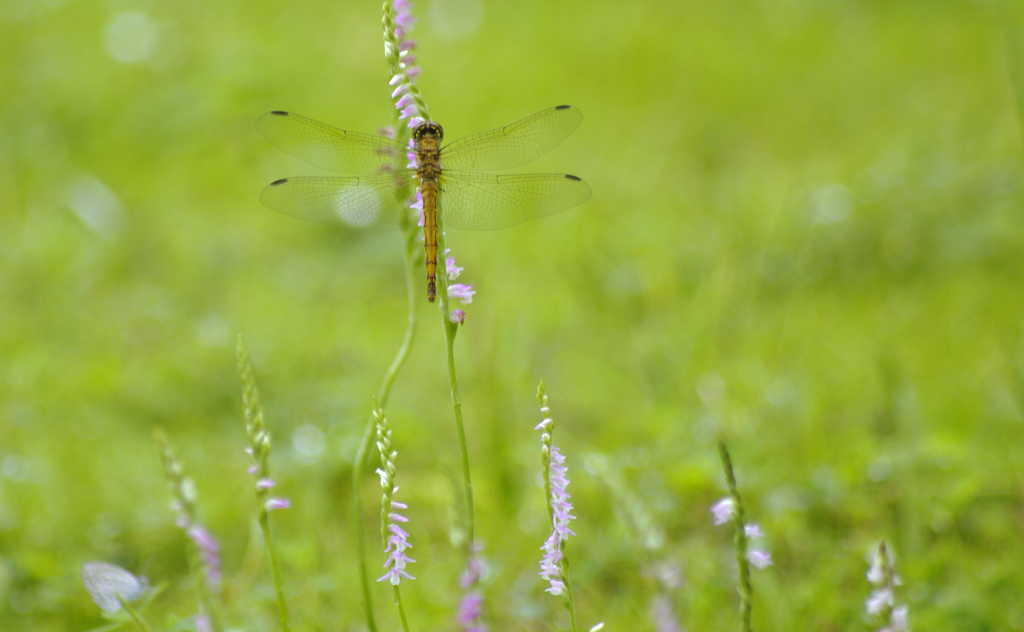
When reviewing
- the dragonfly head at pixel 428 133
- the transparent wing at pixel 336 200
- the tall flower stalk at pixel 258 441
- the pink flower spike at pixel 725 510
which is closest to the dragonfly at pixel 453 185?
the transparent wing at pixel 336 200

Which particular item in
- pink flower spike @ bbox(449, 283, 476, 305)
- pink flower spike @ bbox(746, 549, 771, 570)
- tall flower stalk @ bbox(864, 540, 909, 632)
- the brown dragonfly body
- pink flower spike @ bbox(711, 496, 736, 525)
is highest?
the brown dragonfly body

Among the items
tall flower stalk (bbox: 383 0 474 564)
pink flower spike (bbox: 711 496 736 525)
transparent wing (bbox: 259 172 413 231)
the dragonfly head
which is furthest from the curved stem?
transparent wing (bbox: 259 172 413 231)

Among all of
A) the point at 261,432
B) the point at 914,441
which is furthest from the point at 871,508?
the point at 261,432

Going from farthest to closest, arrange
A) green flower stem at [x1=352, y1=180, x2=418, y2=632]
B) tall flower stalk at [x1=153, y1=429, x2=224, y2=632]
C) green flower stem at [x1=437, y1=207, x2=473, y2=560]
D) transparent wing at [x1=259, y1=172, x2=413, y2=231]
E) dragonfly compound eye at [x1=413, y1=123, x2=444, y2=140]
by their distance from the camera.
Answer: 1. transparent wing at [x1=259, y1=172, x2=413, y2=231]
2. dragonfly compound eye at [x1=413, y1=123, x2=444, y2=140]
3. green flower stem at [x1=352, y1=180, x2=418, y2=632]
4. green flower stem at [x1=437, y1=207, x2=473, y2=560]
5. tall flower stalk at [x1=153, y1=429, x2=224, y2=632]

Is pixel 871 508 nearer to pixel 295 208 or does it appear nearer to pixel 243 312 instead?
pixel 295 208

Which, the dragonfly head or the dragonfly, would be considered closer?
the dragonfly head

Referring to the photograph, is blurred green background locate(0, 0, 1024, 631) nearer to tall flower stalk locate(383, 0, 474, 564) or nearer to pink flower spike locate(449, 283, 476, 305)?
tall flower stalk locate(383, 0, 474, 564)
